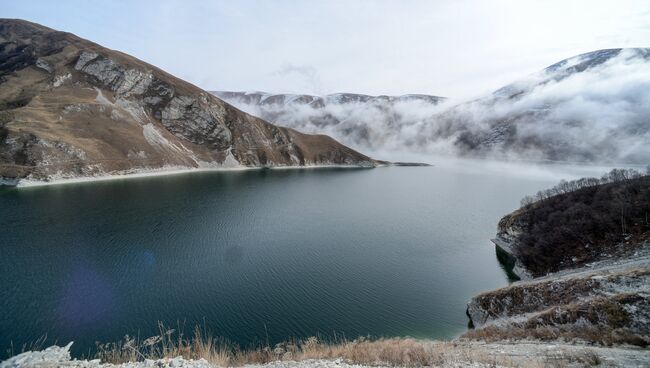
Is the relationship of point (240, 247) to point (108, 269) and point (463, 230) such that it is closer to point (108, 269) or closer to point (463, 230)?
point (108, 269)

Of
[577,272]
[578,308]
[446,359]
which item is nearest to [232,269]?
[446,359]

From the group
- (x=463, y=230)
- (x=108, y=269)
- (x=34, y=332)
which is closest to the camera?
(x=34, y=332)

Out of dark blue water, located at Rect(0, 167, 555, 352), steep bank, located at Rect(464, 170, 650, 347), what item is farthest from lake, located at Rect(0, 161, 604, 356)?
steep bank, located at Rect(464, 170, 650, 347)

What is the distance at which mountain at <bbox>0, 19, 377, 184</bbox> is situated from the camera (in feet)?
247

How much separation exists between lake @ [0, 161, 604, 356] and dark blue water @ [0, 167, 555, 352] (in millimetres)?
127

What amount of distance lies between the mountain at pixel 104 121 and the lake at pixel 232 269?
23.5m

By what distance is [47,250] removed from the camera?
98.3 feet

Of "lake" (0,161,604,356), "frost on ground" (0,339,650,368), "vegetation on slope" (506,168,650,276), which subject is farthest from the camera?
"vegetation on slope" (506,168,650,276)

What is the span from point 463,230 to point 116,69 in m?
136

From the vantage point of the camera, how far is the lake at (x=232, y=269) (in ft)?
65.4

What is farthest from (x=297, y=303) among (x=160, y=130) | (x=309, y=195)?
(x=160, y=130)

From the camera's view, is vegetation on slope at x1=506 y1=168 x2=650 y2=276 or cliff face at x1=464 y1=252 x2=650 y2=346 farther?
vegetation on slope at x1=506 y1=168 x2=650 y2=276

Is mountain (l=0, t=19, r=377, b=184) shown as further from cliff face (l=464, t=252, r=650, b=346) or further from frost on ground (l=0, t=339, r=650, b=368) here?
cliff face (l=464, t=252, r=650, b=346)

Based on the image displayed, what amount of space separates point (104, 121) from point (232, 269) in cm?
9402
